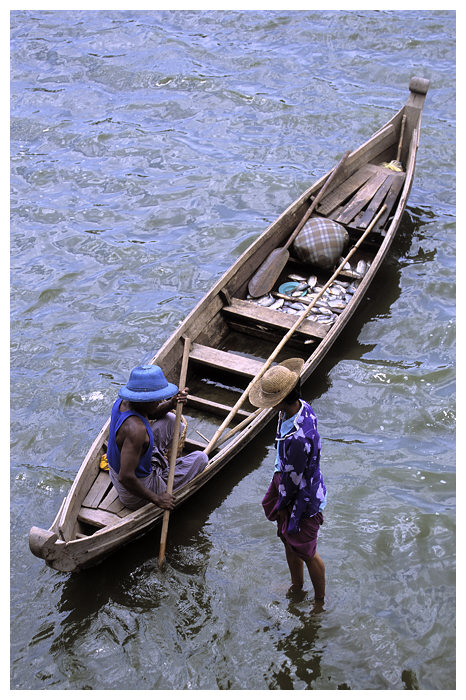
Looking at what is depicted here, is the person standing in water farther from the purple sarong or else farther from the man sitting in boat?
the man sitting in boat

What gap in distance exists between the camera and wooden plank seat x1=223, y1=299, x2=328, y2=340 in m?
7.52

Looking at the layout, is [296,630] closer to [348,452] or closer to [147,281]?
[348,452]

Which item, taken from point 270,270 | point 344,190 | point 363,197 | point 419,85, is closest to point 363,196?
point 363,197

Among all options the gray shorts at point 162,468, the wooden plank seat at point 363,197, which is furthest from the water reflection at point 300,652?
the wooden plank seat at point 363,197

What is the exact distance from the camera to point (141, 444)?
16.8 feet

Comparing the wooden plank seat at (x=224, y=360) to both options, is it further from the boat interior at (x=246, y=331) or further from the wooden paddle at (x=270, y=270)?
the wooden paddle at (x=270, y=270)

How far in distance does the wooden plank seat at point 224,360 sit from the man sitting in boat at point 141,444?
4.35 feet

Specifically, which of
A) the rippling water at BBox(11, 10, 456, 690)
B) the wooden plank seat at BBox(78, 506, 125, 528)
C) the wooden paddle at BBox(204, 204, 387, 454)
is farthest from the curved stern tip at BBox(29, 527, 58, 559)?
the wooden paddle at BBox(204, 204, 387, 454)

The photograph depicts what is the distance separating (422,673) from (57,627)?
9.21ft

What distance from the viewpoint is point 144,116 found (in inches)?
487

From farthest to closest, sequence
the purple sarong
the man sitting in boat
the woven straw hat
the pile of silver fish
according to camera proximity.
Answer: the pile of silver fish < the man sitting in boat < the purple sarong < the woven straw hat

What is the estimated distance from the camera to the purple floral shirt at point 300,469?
4441 mm

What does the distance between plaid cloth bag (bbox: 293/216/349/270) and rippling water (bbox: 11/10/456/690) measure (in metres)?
0.81

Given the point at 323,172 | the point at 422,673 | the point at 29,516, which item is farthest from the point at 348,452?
the point at 323,172
